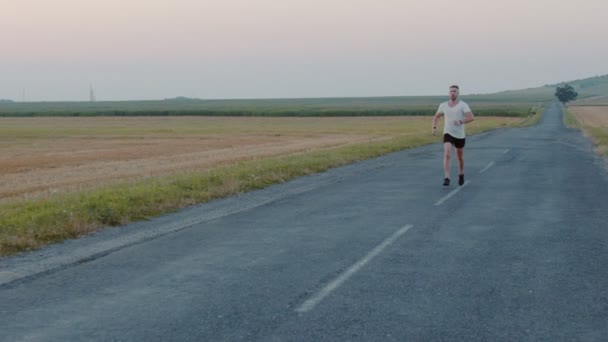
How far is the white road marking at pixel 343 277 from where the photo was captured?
20.0ft

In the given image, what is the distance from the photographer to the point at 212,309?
19.7 feet

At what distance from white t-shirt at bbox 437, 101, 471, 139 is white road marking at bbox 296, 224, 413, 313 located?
6304mm

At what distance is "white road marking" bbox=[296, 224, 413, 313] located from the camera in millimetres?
6097

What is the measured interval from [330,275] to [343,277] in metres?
0.15

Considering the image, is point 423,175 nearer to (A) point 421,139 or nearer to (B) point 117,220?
(B) point 117,220

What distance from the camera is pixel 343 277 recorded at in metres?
7.13

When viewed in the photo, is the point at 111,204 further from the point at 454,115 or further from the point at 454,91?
the point at 454,115

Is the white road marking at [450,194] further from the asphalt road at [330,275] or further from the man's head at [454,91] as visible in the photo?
the man's head at [454,91]

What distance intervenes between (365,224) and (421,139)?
79.8 feet

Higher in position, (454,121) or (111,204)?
(454,121)

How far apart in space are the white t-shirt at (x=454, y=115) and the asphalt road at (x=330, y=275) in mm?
2665

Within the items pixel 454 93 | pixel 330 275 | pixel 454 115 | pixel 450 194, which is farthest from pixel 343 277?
pixel 454 115

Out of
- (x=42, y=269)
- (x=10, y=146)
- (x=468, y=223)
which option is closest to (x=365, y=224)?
(x=468, y=223)

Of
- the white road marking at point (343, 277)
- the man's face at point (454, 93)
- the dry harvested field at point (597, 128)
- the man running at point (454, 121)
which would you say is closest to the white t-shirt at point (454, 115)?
the man running at point (454, 121)
